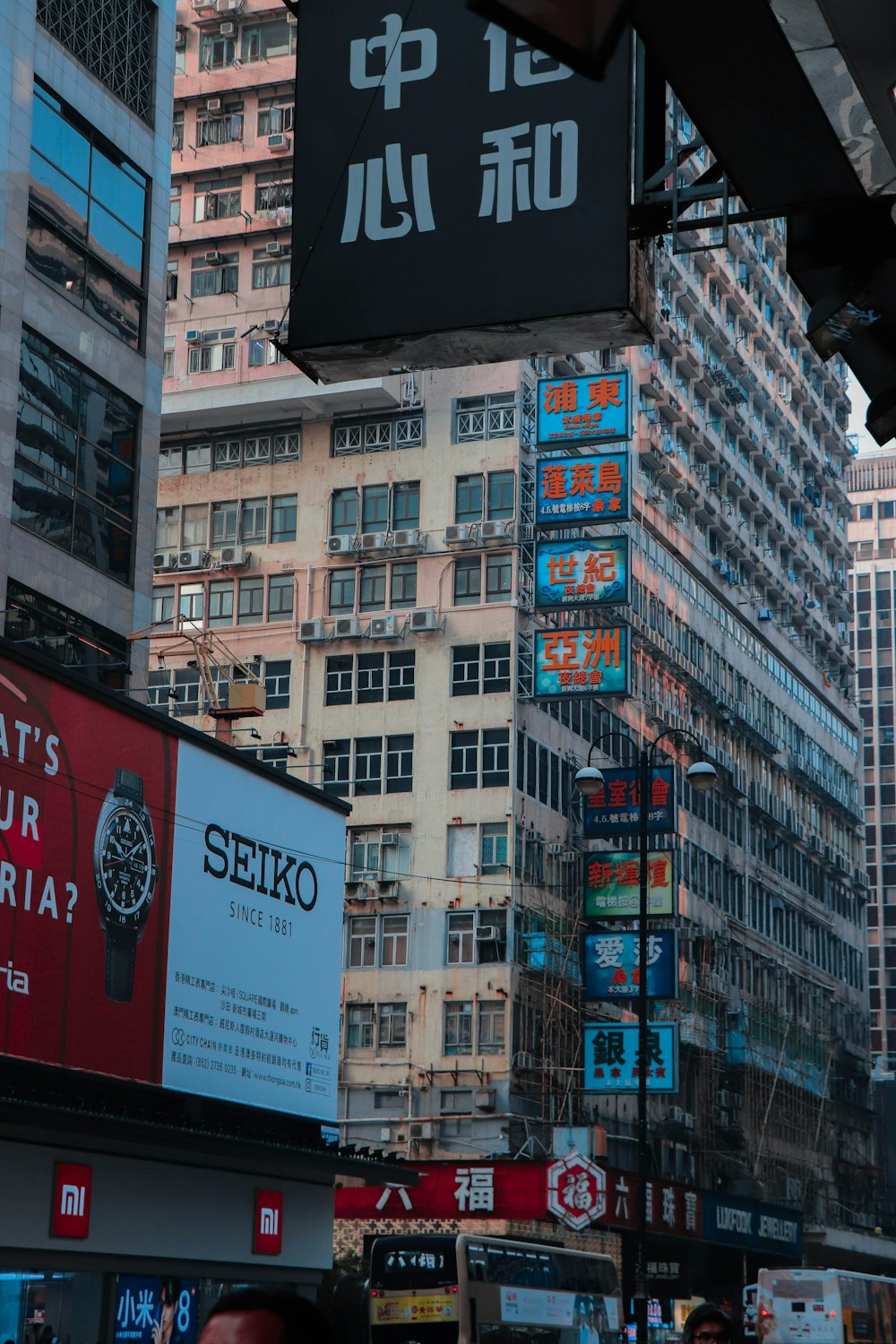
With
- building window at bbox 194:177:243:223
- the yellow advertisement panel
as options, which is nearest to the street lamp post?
the yellow advertisement panel

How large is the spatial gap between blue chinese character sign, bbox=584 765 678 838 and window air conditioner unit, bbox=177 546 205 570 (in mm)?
14539

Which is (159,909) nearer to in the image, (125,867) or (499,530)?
(125,867)

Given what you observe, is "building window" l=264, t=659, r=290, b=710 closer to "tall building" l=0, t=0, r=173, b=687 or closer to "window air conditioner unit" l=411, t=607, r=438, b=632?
"window air conditioner unit" l=411, t=607, r=438, b=632

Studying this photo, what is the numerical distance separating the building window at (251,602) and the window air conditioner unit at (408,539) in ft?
15.5

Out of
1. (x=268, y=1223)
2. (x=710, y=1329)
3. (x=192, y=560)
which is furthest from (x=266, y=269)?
(x=710, y=1329)

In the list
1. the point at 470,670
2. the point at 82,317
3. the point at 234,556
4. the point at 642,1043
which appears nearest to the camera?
the point at 82,317

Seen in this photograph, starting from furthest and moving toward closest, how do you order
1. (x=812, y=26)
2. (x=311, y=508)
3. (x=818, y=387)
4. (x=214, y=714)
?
(x=818, y=387) < (x=311, y=508) < (x=214, y=714) < (x=812, y=26)

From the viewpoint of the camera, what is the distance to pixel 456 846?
50.4 meters

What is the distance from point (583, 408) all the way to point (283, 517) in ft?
42.0

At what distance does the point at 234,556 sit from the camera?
2208 inches

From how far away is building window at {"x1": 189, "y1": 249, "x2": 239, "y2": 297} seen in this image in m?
57.9

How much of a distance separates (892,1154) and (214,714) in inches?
2881

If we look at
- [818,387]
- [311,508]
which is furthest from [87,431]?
[818,387]

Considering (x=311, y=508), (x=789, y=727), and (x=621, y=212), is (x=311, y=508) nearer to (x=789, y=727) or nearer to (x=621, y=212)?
(x=789, y=727)
